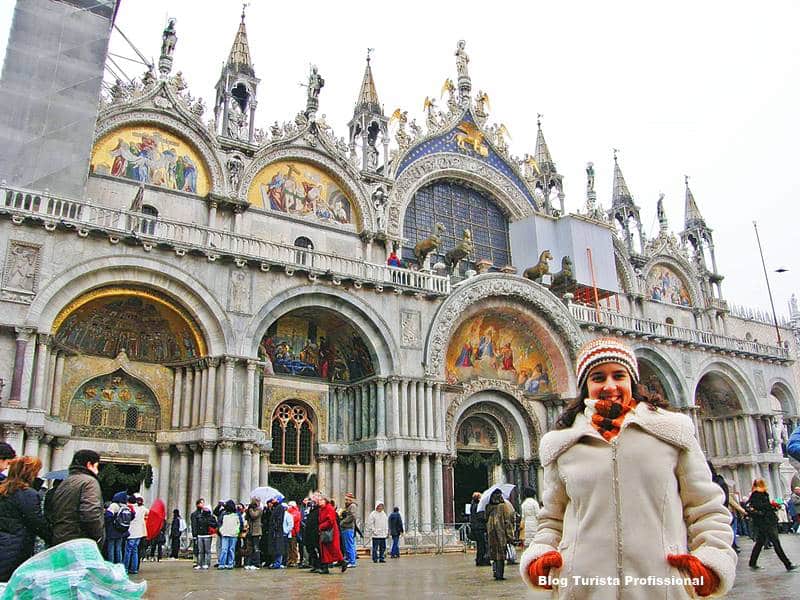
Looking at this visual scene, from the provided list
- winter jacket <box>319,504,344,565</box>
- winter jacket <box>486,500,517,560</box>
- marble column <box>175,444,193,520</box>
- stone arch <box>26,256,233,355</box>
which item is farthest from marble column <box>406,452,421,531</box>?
winter jacket <box>486,500,517,560</box>

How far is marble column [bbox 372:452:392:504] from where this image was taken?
20.7 m

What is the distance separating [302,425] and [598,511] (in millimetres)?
19582

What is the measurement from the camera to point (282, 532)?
49.5ft

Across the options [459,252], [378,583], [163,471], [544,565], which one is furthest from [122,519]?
[459,252]

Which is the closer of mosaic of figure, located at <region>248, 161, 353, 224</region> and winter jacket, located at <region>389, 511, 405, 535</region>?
winter jacket, located at <region>389, 511, 405, 535</region>

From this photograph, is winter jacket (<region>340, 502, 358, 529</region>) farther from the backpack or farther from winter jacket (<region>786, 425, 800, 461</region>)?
winter jacket (<region>786, 425, 800, 461</region>)

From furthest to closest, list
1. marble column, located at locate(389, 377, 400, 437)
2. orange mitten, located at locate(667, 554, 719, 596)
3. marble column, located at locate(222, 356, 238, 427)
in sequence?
marble column, located at locate(389, 377, 400, 437) → marble column, located at locate(222, 356, 238, 427) → orange mitten, located at locate(667, 554, 719, 596)

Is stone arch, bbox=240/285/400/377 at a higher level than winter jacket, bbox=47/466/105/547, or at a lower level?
higher

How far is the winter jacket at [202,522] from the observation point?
14594 mm

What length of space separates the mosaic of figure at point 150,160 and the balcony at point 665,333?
14.2 m

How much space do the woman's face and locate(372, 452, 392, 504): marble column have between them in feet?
58.5

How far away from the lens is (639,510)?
3.03 meters

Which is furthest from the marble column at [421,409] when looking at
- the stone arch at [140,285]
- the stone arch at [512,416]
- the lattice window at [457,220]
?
the lattice window at [457,220]

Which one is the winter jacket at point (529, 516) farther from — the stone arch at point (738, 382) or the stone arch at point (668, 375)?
the stone arch at point (738, 382)
